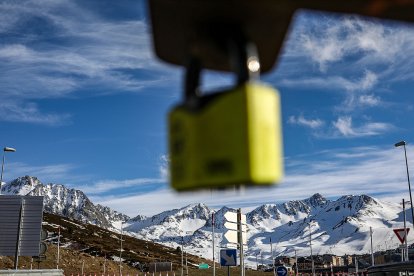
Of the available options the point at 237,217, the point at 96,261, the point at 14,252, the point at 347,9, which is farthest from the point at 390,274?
the point at 96,261

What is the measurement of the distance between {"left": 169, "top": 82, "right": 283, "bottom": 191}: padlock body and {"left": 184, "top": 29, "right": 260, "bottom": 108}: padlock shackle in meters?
0.17

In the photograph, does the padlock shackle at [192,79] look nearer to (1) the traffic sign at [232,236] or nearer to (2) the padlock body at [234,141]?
(2) the padlock body at [234,141]

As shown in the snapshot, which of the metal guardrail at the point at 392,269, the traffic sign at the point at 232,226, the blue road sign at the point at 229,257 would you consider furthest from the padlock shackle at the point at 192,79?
the metal guardrail at the point at 392,269

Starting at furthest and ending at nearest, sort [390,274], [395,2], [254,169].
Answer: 1. [390,274]
2. [395,2]
3. [254,169]

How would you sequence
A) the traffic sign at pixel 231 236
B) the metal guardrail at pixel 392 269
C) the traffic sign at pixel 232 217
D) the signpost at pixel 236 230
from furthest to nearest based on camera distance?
the metal guardrail at pixel 392 269, the traffic sign at pixel 232 217, the traffic sign at pixel 231 236, the signpost at pixel 236 230

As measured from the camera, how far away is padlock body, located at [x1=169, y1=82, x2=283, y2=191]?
1956mm

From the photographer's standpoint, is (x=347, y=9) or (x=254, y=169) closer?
(x=254, y=169)

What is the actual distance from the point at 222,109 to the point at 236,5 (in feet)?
1.76

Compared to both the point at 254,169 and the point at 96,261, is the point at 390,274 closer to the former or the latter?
the point at 254,169

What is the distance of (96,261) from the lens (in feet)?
251

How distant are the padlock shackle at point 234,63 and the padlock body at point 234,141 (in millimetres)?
168

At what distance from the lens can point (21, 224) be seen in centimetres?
2741

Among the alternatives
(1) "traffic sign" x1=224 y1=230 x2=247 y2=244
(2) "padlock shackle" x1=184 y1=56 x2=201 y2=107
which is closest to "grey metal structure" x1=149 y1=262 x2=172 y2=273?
(1) "traffic sign" x1=224 y1=230 x2=247 y2=244

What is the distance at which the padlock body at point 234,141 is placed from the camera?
1956 millimetres
